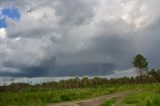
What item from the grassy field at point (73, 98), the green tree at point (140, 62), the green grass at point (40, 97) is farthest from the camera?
the green tree at point (140, 62)

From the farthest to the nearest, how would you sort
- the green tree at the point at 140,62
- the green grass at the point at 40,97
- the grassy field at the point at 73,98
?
the green tree at the point at 140,62 < the green grass at the point at 40,97 < the grassy field at the point at 73,98

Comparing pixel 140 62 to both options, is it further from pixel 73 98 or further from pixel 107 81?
pixel 73 98

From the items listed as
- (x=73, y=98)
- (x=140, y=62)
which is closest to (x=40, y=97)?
(x=73, y=98)

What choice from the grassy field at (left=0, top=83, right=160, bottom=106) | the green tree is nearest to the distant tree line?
the green tree

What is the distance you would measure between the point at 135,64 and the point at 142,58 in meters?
3.28

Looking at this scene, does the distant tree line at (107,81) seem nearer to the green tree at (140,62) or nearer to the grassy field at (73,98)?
the green tree at (140,62)

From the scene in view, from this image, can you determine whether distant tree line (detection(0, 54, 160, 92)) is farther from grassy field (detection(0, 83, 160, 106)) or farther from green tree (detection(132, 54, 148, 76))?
grassy field (detection(0, 83, 160, 106))

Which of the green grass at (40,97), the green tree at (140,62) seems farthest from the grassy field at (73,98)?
the green tree at (140,62)

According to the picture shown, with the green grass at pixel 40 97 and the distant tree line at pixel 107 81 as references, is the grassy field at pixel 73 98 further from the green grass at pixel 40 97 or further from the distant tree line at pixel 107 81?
the distant tree line at pixel 107 81

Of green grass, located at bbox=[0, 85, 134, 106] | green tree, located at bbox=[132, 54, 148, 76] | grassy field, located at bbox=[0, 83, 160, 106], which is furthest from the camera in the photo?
green tree, located at bbox=[132, 54, 148, 76]

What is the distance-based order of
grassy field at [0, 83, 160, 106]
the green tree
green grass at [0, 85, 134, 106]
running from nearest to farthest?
1. grassy field at [0, 83, 160, 106]
2. green grass at [0, 85, 134, 106]
3. the green tree

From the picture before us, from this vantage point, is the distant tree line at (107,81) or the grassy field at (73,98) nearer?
the grassy field at (73,98)

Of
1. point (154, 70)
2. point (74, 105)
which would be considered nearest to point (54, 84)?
point (154, 70)

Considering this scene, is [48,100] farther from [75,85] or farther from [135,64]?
[75,85]
